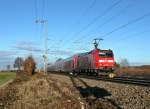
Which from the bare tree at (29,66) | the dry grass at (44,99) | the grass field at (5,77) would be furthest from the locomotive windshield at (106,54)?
the bare tree at (29,66)

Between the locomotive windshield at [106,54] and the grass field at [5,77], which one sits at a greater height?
the locomotive windshield at [106,54]

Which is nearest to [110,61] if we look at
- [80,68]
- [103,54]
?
[103,54]

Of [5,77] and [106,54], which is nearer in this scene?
[106,54]

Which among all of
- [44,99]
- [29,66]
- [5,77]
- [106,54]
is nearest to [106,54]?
[106,54]

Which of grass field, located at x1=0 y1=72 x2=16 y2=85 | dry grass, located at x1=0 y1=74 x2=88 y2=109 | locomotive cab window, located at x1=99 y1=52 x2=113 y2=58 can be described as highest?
locomotive cab window, located at x1=99 y1=52 x2=113 y2=58

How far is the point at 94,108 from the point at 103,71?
29632 millimetres

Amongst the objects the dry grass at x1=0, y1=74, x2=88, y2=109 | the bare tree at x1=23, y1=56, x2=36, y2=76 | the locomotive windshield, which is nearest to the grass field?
the bare tree at x1=23, y1=56, x2=36, y2=76

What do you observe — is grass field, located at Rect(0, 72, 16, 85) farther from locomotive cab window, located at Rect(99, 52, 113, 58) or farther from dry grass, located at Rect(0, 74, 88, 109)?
dry grass, located at Rect(0, 74, 88, 109)

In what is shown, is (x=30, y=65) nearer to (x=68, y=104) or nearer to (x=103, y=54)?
(x=103, y=54)

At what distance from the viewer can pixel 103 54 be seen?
4278cm

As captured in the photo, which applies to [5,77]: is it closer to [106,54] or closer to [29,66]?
[29,66]

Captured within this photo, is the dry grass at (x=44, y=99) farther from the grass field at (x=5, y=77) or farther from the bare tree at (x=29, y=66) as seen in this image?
the bare tree at (x=29, y=66)

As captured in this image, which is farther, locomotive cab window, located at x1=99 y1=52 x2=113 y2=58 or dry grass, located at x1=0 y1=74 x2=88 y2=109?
locomotive cab window, located at x1=99 y1=52 x2=113 y2=58

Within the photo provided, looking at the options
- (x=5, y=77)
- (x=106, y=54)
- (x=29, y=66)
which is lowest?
(x=5, y=77)
